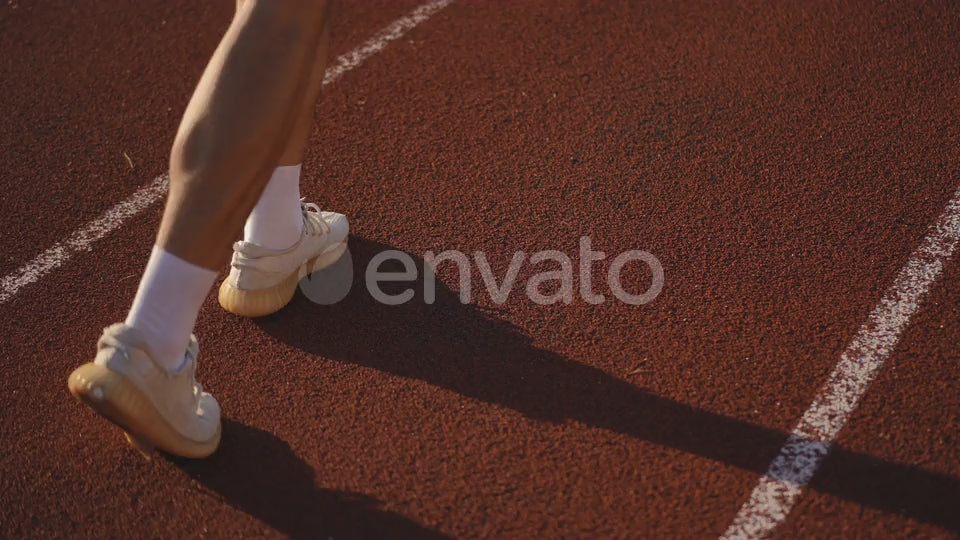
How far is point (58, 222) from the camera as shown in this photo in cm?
333

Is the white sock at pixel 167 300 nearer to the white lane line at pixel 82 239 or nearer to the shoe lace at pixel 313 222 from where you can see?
the shoe lace at pixel 313 222

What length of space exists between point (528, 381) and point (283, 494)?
722mm

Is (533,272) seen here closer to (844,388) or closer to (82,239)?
(844,388)

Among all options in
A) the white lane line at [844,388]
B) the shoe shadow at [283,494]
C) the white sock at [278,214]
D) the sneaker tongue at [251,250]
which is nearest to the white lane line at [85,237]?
the white sock at [278,214]

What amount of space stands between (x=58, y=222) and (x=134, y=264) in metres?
0.41

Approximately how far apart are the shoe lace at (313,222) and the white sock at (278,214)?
0.21 ft

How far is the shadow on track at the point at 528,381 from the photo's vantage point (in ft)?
7.66

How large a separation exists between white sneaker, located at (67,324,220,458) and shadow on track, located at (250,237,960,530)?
0.55m

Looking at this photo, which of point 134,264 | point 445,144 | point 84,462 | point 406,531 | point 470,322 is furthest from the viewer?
point 445,144

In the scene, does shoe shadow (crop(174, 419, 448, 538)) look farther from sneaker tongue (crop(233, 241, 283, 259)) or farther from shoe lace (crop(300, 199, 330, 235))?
shoe lace (crop(300, 199, 330, 235))

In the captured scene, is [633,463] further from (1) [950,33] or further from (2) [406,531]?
(1) [950,33]

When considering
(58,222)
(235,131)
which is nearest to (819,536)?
(235,131)

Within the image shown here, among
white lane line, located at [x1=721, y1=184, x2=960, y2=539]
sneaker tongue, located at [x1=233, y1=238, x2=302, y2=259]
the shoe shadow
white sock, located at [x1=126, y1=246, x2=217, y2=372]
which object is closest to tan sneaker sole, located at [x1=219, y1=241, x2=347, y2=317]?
sneaker tongue, located at [x1=233, y1=238, x2=302, y2=259]

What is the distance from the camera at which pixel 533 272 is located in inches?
119
